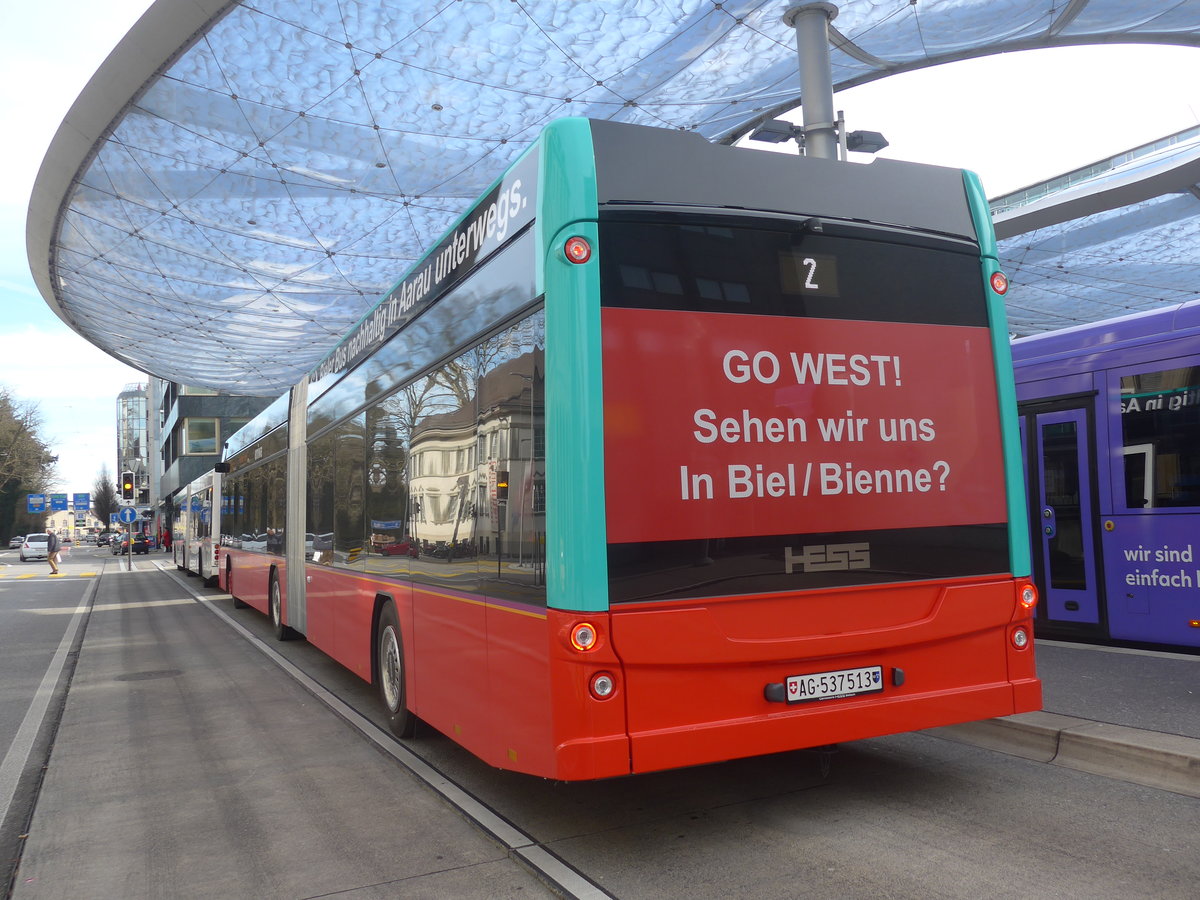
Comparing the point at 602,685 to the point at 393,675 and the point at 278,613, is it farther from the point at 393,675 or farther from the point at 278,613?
the point at 278,613

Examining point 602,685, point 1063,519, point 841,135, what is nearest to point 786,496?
point 602,685

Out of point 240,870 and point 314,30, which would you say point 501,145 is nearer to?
point 314,30

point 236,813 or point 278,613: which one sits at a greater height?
point 278,613

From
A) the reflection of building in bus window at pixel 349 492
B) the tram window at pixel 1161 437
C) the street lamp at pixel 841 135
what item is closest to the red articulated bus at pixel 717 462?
the reflection of building in bus window at pixel 349 492

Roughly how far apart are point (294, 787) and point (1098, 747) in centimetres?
469

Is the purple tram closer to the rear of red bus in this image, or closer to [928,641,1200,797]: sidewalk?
[928,641,1200,797]: sidewalk

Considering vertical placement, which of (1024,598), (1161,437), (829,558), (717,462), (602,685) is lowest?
(602,685)

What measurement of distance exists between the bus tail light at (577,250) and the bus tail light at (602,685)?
1.75 metres

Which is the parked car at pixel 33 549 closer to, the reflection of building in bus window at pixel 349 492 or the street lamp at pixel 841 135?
the reflection of building in bus window at pixel 349 492

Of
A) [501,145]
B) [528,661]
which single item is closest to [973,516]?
[528,661]

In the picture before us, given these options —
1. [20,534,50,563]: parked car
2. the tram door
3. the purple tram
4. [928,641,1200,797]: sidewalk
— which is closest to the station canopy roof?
the purple tram

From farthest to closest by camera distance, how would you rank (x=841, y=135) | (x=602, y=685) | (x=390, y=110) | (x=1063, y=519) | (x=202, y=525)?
(x=202, y=525), (x=390, y=110), (x=841, y=135), (x=1063, y=519), (x=602, y=685)

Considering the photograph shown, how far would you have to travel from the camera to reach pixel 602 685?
383 centimetres

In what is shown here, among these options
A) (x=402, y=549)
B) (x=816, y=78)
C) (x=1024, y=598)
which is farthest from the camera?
(x=816, y=78)
